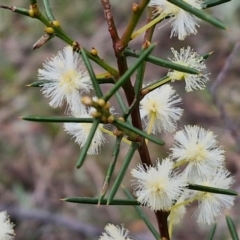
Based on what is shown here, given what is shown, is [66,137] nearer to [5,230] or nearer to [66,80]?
[5,230]

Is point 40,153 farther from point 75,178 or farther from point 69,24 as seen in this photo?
point 69,24

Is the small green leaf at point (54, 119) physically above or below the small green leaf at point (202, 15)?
below

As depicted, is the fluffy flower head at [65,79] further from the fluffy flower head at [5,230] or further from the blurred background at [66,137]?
the blurred background at [66,137]

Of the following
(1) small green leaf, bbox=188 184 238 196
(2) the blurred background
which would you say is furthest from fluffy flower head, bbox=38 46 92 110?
(2) the blurred background

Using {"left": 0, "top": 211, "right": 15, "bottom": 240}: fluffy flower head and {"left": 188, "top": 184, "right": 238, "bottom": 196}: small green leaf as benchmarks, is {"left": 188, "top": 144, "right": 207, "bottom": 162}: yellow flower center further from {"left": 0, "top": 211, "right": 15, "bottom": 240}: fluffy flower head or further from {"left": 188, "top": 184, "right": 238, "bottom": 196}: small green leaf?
{"left": 0, "top": 211, "right": 15, "bottom": 240}: fluffy flower head

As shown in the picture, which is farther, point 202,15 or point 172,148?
point 172,148

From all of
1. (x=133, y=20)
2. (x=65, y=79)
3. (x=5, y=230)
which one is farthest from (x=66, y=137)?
(x=133, y=20)

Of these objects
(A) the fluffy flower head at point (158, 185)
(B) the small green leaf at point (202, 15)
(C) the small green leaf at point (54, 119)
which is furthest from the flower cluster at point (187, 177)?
(B) the small green leaf at point (202, 15)
